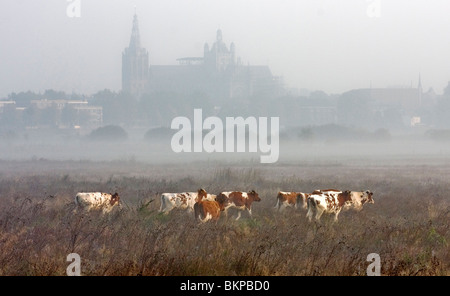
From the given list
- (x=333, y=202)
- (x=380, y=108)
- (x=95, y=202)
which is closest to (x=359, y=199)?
(x=333, y=202)

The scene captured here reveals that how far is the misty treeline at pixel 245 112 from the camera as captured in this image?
137m

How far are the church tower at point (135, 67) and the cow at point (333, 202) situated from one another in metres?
155

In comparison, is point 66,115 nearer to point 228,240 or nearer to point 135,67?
point 135,67

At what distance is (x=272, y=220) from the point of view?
20297mm

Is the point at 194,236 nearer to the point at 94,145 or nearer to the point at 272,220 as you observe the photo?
the point at 272,220

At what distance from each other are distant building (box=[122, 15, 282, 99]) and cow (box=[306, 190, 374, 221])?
155380mm

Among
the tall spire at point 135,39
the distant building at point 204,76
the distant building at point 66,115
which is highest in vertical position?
the tall spire at point 135,39

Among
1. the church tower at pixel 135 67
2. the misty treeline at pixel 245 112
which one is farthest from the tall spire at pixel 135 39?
the misty treeline at pixel 245 112

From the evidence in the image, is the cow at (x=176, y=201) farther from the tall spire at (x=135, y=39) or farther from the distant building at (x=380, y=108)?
the tall spire at (x=135, y=39)

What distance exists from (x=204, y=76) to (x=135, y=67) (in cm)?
1856

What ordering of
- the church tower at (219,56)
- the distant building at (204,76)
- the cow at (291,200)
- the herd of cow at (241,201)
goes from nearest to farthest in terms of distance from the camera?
the herd of cow at (241,201) < the cow at (291,200) < the distant building at (204,76) < the church tower at (219,56)
